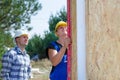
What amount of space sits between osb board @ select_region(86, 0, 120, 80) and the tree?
22.9 ft

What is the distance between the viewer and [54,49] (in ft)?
11.0

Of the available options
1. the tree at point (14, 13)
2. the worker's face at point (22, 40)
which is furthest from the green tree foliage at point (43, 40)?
the worker's face at point (22, 40)

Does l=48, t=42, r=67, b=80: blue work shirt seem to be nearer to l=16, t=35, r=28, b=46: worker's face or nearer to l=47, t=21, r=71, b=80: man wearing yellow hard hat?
l=47, t=21, r=71, b=80: man wearing yellow hard hat

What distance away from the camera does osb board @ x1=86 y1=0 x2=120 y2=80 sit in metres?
2.34

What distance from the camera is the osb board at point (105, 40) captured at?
7.69 feet

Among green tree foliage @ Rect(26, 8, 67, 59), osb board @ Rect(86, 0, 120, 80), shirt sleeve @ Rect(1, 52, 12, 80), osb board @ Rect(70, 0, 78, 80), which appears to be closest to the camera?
osb board @ Rect(86, 0, 120, 80)

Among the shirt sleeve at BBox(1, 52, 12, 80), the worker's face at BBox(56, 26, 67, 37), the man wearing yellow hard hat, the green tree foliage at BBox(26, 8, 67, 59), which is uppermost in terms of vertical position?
the worker's face at BBox(56, 26, 67, 37)

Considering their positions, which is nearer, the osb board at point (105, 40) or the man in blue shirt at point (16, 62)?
the osb board at point (105, 40)

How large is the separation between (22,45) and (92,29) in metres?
2.12

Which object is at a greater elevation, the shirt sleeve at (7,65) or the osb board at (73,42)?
the osb board at (73,42)

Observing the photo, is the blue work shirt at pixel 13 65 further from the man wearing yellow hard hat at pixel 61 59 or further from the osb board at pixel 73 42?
the osb board at pixel 73 42

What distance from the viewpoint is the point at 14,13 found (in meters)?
9.60

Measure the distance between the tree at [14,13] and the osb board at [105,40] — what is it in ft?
22.9

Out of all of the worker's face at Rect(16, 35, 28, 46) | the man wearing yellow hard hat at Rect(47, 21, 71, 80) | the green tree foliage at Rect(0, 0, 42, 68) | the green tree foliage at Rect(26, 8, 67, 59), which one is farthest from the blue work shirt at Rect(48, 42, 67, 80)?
the green tree foliage at Rect(26, 8, 67, 59)
